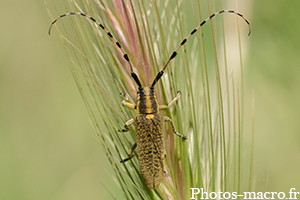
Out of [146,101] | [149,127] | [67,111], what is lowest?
[149,127]

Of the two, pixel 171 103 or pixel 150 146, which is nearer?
pixel 171 103

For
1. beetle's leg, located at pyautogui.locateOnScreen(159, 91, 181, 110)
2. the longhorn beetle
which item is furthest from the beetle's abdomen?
beetle's leg, located at pyautogui.locateOnScreen(159, 91, 181, 110)

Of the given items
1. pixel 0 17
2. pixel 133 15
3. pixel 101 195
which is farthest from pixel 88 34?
pixel 0 17

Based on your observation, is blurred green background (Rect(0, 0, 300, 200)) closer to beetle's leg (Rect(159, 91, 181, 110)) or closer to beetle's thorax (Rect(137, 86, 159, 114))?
beetle's thorax (Rect(137, 86, 159, 114))

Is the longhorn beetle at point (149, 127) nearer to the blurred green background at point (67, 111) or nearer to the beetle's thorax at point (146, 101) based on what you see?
the beetle's thorax at point (146, 101)

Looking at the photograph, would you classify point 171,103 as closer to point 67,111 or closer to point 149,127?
point 149,127

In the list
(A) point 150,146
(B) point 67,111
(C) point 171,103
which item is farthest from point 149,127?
(B) point 67,111

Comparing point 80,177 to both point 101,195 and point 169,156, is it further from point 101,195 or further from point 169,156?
point 169,156
